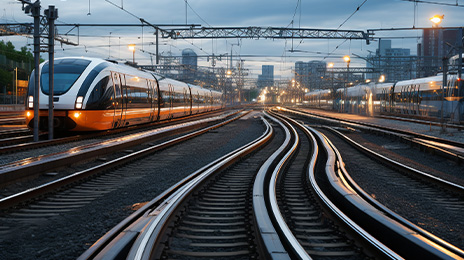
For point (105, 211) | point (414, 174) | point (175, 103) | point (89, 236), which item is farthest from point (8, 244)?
point (175, 103)

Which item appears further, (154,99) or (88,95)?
(154,99)

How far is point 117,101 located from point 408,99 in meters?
28.8

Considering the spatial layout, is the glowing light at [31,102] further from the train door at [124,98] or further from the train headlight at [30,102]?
the train door at [124,98]

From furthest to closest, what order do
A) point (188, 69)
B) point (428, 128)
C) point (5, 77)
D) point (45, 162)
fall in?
point (5, 77) → point (188, 69) → point (428, 128) → point (45, 162)

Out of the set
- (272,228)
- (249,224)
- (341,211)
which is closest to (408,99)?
(341,211)

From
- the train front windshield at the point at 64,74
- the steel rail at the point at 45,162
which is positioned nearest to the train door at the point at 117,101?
the train front windshield at the point at 64,74

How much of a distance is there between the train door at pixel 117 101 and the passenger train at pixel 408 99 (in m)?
15.2

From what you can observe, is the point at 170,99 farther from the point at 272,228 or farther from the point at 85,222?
the point at 272,228

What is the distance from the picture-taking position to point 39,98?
54.1 ft

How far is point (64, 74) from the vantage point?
17.0m

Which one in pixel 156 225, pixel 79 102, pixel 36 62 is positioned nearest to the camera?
pixel 156 225

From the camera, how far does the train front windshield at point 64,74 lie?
16672 millimetres

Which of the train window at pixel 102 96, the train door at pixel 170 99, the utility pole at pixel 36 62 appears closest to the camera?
the utility pole at pixel 36 62

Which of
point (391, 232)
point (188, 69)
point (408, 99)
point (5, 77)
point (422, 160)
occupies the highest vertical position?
point (188, 69)
